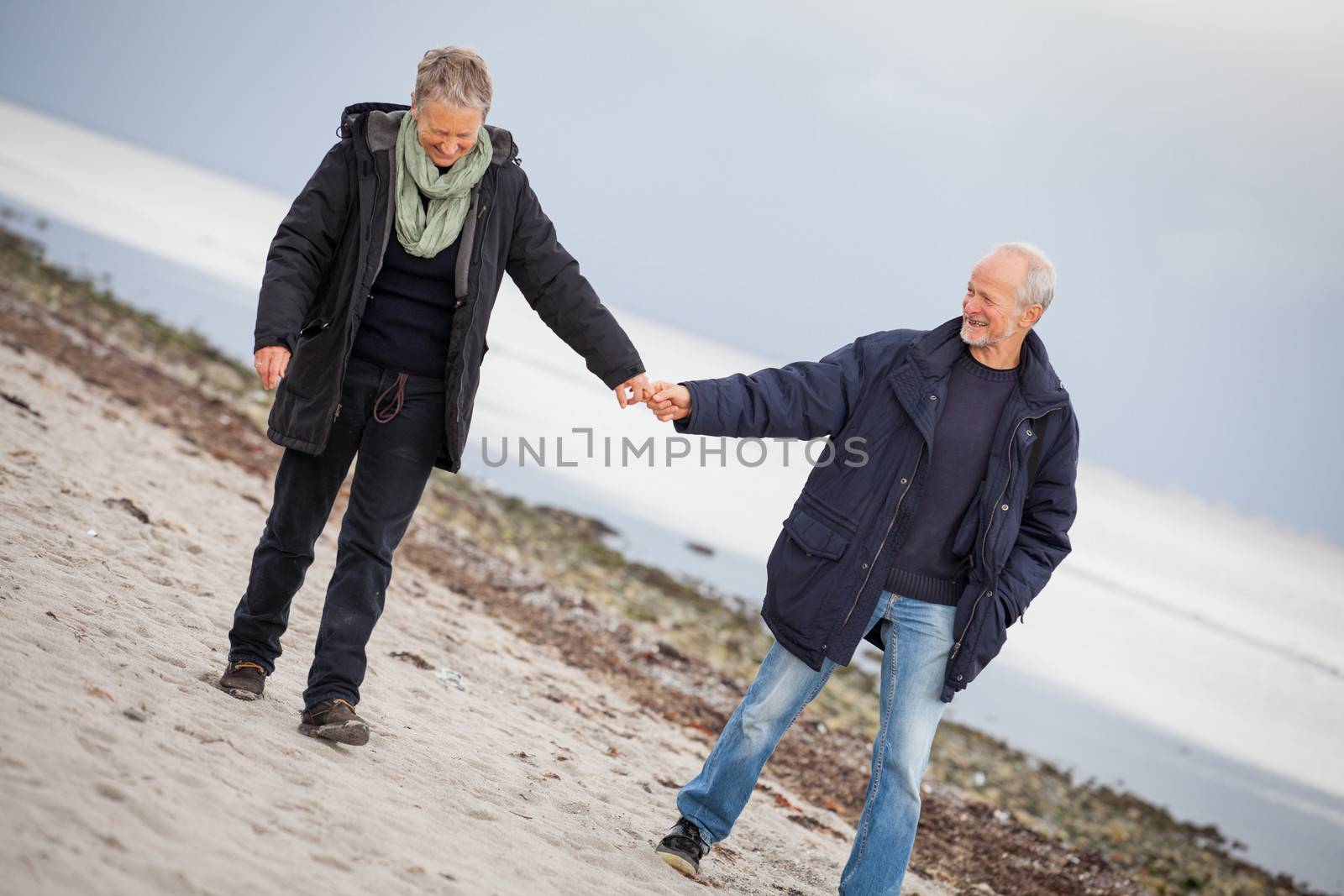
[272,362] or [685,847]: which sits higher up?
[272,362]

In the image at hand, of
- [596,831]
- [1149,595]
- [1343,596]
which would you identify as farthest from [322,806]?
[1343,596]

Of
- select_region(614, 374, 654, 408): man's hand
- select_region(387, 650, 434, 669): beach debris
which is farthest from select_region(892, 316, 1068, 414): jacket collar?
select_region(387, 650, 434, 669): beach debris

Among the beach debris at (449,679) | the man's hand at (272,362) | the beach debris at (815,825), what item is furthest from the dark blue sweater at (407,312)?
the beach debris at (815,825)

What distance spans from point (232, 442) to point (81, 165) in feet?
195

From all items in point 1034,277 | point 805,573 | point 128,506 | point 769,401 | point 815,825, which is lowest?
point 815,825

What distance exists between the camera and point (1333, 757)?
16.5 m

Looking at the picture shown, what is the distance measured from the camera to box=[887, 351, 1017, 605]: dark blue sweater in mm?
4234

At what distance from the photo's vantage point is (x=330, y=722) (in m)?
4.29

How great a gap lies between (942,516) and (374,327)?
88.5 inches

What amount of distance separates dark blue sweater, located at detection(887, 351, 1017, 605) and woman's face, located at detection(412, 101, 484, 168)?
2019mm

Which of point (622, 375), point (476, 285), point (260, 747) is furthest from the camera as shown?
point (622, 375)

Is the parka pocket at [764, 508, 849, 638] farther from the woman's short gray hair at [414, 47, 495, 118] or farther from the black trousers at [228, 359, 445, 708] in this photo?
the woman's short gray hair at [414, 47, 495, 118]

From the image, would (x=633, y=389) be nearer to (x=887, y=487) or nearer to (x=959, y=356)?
(x=887, y=487)

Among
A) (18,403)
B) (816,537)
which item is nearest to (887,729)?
(816,537)
